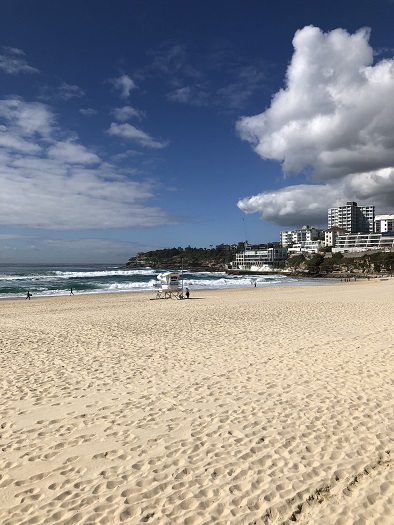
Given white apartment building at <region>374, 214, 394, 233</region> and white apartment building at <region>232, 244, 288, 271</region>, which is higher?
white apartment building at <region>374, 214, 394, 233</region>

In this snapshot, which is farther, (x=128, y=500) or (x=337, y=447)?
(x=337, y=447)

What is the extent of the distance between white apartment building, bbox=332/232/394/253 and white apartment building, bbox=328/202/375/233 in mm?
44798

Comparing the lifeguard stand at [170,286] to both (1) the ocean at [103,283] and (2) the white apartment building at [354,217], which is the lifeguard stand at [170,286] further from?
(2) the white apartment building at [354,217]

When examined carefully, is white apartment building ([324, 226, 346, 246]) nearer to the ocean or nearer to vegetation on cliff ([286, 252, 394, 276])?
vegetation on cliff ([286, 252, 394, 276])

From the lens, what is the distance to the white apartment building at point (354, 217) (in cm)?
18788

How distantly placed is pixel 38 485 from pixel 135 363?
5.23 meters

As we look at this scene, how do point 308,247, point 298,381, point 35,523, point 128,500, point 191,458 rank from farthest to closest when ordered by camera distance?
point 308,247
point 298,381
point 191,458
point 128,500
point 35,523

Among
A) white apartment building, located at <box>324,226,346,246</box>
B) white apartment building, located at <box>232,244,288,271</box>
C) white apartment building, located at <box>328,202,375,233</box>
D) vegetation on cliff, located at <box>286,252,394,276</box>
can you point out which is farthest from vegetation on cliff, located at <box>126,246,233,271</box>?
white apartment building, located at <box>328,202,375,233</box>

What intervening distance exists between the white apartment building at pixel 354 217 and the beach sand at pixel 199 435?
193233mm

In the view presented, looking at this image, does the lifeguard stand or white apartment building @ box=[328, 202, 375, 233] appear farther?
white apartment building @ box=[328, 202, 375, 233]

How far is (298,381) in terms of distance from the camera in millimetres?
7637

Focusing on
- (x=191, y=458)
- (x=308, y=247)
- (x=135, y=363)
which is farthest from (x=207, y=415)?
(x=308, y=247)

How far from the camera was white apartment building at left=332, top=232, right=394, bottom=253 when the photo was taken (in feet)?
417

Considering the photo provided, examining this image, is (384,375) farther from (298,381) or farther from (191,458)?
(191,458)
